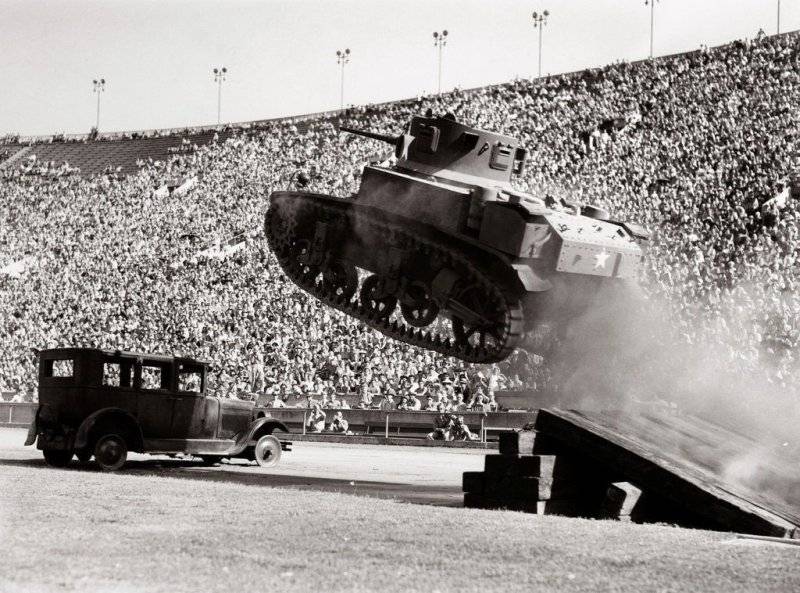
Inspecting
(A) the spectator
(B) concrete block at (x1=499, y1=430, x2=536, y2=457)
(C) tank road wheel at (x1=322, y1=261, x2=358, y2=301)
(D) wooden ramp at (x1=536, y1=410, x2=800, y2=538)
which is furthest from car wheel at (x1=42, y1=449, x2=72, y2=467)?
(A) the spectator

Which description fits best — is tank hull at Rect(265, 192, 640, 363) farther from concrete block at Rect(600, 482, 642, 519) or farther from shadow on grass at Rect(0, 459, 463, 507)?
concrete block at Rect(600, 482, 642, 519)

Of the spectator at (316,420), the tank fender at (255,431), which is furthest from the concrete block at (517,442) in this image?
the spectator at (316,420)

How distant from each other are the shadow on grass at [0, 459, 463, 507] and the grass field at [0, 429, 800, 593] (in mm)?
2097

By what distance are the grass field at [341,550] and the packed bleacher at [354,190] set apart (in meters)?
13.2

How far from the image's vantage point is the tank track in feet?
55.4

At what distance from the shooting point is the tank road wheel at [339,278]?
762 inches

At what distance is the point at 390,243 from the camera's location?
18.3 m

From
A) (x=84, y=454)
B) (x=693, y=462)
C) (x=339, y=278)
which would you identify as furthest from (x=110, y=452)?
(x=693, y=462)

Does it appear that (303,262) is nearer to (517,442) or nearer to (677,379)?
(677,379)

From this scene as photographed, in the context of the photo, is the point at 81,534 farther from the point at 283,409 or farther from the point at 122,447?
the point at 283,409

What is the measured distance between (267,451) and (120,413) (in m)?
3.19

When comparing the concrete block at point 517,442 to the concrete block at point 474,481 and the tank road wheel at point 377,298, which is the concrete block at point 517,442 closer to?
the concrete block at point 474,481

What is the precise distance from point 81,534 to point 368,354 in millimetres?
23336

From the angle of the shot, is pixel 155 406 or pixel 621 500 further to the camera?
pixel 155 406
